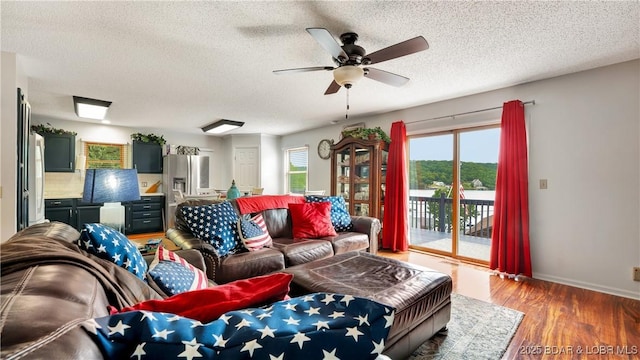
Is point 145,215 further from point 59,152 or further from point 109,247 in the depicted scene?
point 109,247

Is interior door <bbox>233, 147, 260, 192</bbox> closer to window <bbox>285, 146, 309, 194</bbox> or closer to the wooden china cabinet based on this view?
window <bbox>285, 146, 309, 194</bbox>

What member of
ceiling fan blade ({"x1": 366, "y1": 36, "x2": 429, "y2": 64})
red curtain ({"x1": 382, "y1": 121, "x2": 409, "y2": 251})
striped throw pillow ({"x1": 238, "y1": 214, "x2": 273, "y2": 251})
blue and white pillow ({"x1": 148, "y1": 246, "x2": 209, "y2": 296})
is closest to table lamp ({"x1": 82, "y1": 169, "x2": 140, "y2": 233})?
blue and white pillow ({"x1": 148, "y1": 246, "x2": 209, "y2": 296})

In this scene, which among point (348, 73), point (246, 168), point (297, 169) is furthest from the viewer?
point (246, 168)

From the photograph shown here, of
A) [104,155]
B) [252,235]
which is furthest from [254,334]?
[104,155]

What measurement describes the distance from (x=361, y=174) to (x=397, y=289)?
3.05 m

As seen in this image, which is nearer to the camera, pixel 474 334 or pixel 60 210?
pixel 474 334

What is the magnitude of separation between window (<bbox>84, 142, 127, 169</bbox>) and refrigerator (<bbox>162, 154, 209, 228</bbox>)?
831 millimetres

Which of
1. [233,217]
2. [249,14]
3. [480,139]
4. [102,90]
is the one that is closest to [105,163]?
[102,90]

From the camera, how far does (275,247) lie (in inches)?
109

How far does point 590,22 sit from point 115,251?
3322mm

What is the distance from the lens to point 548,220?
311 centimetres

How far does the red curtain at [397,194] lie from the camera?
169 inches

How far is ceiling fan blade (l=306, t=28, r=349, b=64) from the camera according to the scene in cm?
171

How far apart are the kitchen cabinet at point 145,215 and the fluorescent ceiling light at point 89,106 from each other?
1.92 m
